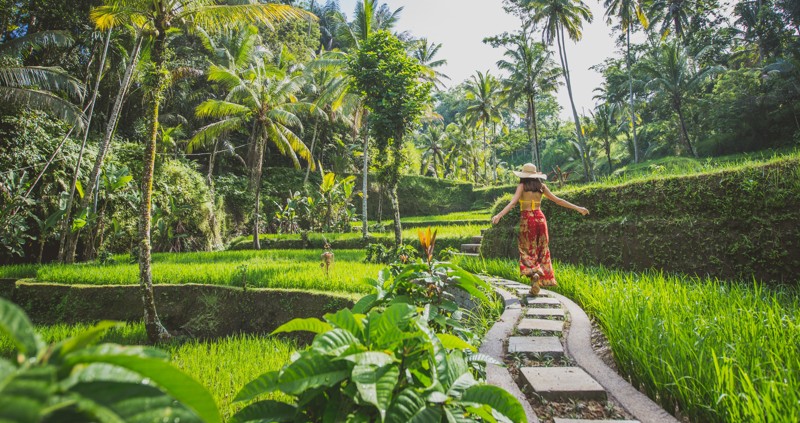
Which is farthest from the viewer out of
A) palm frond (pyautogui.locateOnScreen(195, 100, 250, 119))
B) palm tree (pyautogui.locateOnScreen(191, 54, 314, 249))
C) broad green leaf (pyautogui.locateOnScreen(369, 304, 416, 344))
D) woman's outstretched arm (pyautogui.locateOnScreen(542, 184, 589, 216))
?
palm tree (pyautogui.locateOnScreen(191, 54, 314, 249))

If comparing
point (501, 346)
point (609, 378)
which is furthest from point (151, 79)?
point (609, 378)

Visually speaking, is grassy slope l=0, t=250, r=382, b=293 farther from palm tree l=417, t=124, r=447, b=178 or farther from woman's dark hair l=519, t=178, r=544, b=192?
palm tree l=417, t=124, r=447, b=178

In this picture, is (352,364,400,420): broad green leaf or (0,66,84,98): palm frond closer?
(352,364,400,420): broad green leaf

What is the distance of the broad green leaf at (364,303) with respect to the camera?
1.51 metres

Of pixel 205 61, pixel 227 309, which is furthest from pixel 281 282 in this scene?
pixel 205 61

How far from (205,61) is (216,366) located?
18844mm

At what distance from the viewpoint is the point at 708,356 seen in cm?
212

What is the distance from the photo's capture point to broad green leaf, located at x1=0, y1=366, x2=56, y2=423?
0.37 metres

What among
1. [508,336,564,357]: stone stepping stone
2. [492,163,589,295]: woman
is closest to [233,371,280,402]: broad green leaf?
[508,336,564,357]: stone stepping stone

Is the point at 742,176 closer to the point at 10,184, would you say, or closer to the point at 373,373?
the point at 373,373

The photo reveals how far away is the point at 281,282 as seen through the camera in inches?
248

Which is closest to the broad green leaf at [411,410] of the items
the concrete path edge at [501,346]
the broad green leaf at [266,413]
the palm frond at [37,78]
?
the broad green leaf at [266,413]

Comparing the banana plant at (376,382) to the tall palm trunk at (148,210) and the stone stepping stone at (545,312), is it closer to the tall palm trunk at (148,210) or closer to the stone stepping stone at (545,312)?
the stone stepping stone at (545,312)

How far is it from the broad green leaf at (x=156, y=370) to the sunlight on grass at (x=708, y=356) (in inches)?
80.0
